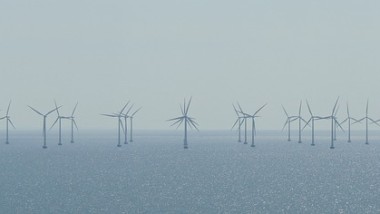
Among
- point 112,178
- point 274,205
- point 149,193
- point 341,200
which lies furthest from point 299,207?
point 112,178

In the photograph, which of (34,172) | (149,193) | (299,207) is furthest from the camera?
(34,172)

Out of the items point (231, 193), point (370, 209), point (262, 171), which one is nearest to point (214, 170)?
point (262, 171)

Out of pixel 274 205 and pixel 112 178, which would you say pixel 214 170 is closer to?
pixel 112 178

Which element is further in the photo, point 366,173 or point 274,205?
point 366,173

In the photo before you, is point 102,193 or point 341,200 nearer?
point 341,200

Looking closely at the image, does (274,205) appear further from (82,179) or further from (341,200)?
(82,179)

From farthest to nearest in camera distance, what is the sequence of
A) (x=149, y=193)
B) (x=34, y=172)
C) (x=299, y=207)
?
1. (x=34, y=172)
2. (x=149, y=193)
3. (x=299, y=207)

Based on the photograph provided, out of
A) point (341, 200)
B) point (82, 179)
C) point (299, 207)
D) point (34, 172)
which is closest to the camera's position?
point (299, 207)

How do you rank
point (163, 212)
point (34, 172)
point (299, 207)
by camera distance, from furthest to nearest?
point (34, 172) → point (299, 207) → point (163, 212)
